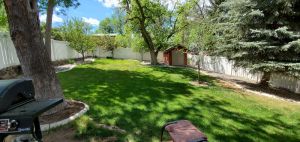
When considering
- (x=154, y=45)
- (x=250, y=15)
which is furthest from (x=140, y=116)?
(x=154, y=45)

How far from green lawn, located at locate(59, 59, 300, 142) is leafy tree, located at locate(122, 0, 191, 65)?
38.1 feet

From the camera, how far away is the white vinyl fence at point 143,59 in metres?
10.4

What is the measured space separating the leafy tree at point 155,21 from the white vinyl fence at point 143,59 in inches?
119

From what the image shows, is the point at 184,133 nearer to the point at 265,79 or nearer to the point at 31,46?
the point at 31,46

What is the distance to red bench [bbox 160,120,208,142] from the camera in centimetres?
311

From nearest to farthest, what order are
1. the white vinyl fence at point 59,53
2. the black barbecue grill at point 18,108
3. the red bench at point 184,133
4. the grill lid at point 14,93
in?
1. the black barbecue grill at point 18,108
2. the grill lid at point 14,93
3. the red bench at point 184,133
4. the white vinyl fence at point 59,53

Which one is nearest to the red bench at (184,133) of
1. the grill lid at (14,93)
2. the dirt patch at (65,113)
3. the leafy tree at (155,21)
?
the grill lid at (14,93)

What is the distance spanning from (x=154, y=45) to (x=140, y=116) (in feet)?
52.2

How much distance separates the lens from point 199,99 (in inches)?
300

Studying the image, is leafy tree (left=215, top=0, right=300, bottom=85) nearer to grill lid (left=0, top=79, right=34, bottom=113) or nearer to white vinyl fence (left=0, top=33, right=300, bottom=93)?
white vinyl fence (left=0, top=33, right=300, bottom=93)

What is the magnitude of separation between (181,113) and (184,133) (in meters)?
2.56

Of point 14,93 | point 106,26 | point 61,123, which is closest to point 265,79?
point 61,123

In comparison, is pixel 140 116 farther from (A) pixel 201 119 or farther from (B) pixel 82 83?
(B) pixel 82 83

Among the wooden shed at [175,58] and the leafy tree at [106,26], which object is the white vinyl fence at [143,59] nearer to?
the wooden shed at [175,58]
